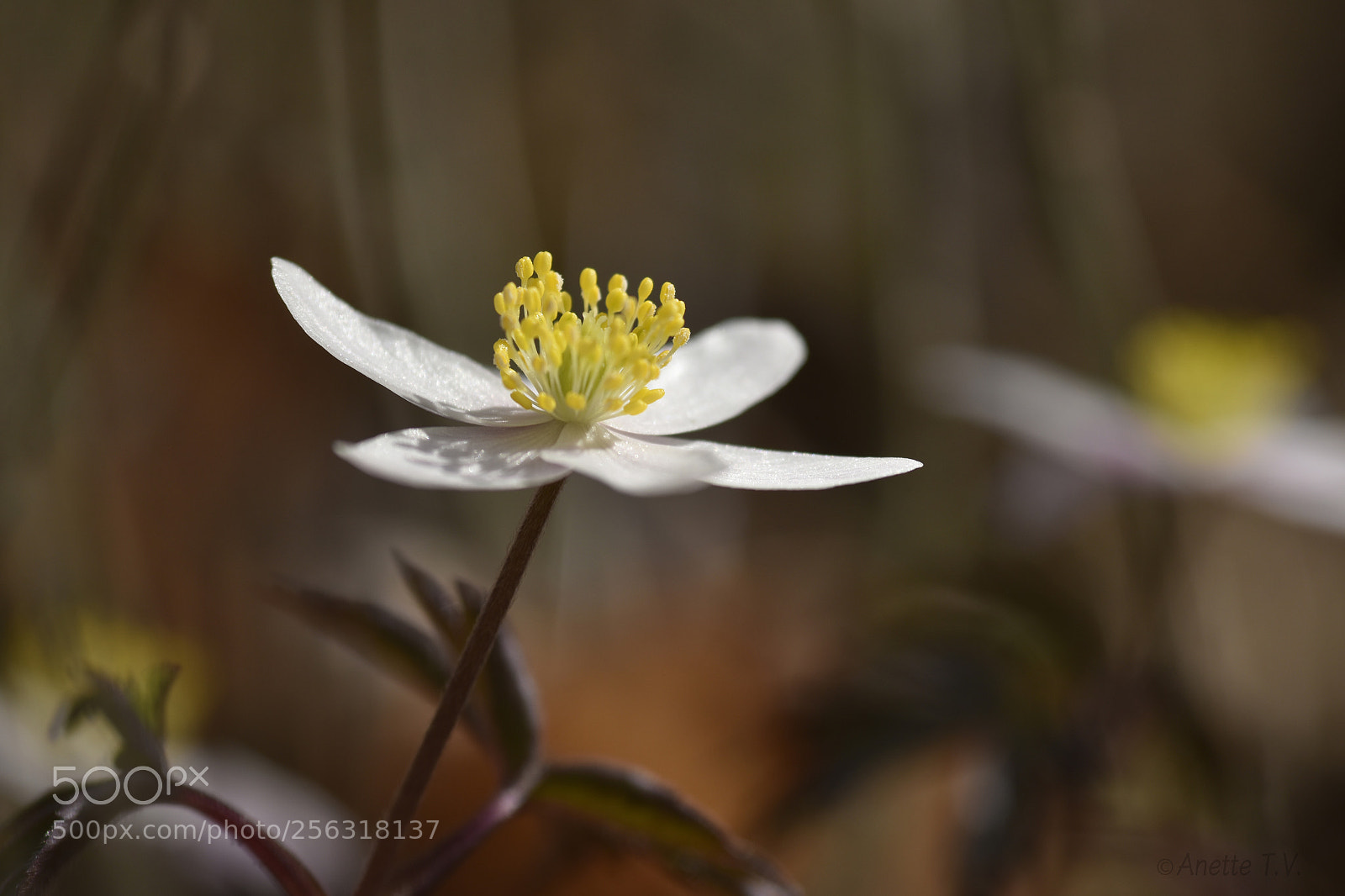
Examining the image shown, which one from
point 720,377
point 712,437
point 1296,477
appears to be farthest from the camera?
point 712,437

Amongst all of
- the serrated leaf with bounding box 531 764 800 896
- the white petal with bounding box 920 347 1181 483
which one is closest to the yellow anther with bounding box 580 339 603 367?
the serrated leaf with bounding box 531 764 800 896

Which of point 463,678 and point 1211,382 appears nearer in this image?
point 463,678

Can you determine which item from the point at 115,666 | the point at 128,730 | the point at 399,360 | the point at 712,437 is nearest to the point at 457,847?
the point at 128,730

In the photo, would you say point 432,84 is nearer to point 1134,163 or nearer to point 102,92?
point 102,92

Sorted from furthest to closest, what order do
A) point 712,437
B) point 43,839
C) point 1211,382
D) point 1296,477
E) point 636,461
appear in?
point 712,437 < point 1211,382 < point 1296,477 < point 636,461 < point 43,839

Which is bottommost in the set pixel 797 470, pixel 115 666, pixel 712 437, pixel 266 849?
pixel 712 437

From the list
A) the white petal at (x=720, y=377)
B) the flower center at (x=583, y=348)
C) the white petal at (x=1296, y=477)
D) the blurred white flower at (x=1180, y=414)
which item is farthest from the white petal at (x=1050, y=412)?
the flower center at (x=583, y=348)

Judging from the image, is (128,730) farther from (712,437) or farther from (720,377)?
(712,437)
